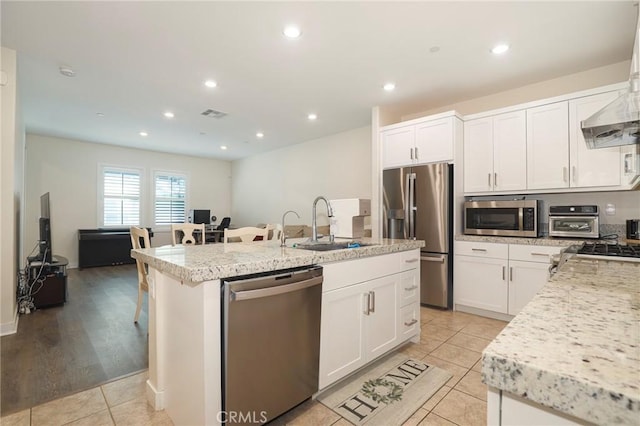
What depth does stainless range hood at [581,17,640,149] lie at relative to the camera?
1309 mm

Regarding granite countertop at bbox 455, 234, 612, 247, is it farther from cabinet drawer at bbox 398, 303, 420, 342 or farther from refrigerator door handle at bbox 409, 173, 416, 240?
cabinet drawer at bbox 398, 303, 420, 342

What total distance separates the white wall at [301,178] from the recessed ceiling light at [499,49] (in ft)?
8.64

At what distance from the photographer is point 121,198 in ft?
23.4

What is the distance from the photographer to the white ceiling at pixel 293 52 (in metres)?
2.29

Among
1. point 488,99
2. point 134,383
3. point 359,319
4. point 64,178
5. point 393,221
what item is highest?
point 488,99

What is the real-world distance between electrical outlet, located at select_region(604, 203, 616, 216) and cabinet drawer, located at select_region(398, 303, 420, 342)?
90.8 inches

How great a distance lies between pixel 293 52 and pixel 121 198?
20.6ft

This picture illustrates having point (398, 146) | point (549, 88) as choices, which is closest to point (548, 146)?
point (549, 88)

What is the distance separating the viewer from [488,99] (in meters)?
3.90

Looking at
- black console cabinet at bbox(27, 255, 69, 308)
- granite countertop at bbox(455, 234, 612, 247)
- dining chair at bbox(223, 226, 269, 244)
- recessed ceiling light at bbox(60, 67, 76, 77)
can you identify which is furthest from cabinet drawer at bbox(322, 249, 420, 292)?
black console cabinet at bbox(27, 255, 69, 308)

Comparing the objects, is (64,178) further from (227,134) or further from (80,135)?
(227,134)

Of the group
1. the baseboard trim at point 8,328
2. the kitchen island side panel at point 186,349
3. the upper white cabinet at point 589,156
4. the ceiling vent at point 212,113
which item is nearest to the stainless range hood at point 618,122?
the upper white cabinet at point 589,156

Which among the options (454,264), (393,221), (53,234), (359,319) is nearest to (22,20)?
(359,319)

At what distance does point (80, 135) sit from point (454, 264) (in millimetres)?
7260
